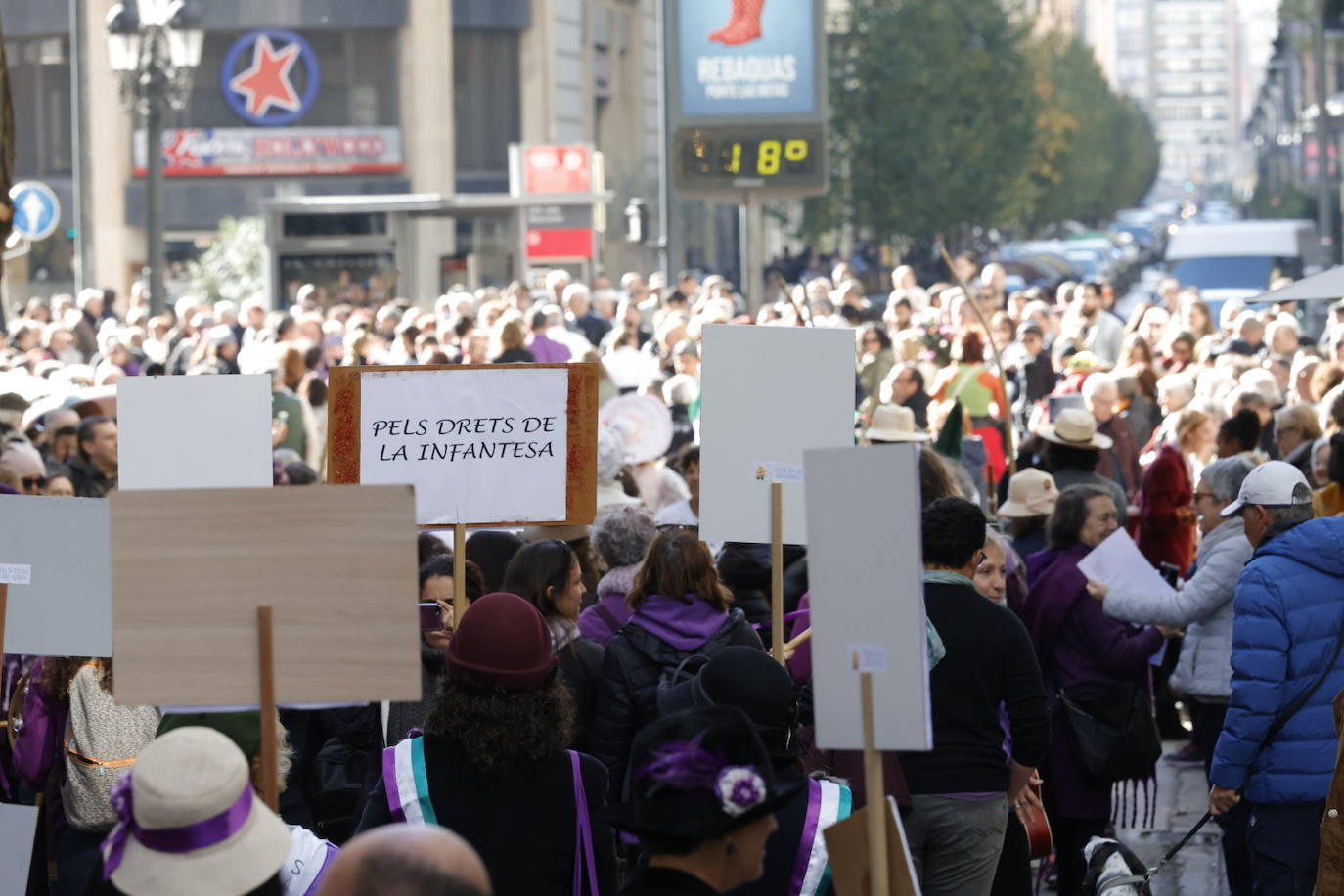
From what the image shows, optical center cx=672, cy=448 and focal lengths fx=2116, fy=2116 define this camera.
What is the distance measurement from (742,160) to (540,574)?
585 inches

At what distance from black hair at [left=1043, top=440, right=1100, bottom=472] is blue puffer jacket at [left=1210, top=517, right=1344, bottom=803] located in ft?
12.3

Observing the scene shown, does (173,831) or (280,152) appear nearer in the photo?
(173,831)

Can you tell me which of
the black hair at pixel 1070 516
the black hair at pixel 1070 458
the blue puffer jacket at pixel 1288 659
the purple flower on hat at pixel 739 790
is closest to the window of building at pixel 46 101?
the black hair at pixel 1070 458

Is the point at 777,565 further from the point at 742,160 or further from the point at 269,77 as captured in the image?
the point at 269,77

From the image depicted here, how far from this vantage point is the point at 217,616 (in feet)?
13.4

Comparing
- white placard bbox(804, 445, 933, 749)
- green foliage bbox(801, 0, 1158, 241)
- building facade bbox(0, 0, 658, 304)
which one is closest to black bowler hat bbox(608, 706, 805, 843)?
white placard bbox(804, 445, 933, 749)

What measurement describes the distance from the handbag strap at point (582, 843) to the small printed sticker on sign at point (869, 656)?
0.76 metres

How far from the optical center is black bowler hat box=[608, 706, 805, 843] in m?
3.46

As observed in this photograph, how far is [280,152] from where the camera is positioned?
43.3 m

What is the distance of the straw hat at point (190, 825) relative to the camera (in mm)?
3348

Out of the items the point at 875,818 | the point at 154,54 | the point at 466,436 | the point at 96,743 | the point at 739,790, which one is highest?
the point at 154,54

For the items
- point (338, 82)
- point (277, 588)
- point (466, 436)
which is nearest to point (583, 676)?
point (466, 436)

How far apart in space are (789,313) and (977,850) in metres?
12.0

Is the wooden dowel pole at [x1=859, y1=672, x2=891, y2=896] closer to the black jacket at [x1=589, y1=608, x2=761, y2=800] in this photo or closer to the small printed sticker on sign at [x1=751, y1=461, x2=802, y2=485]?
the black jacket at [x1=589, y1=608, x2=761, y2=800]
